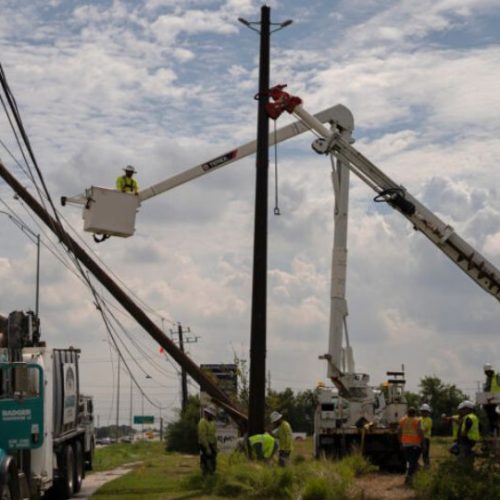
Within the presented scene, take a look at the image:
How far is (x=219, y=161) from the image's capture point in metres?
27.6

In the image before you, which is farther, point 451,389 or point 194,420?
point 451,389

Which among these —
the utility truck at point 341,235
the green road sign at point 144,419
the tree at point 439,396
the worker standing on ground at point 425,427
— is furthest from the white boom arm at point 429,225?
the green road sign at point 144,419

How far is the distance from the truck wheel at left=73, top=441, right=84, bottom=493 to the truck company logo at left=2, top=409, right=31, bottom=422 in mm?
7014

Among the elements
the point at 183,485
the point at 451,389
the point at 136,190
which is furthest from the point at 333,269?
the point at 451,389

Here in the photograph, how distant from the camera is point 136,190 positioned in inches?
1040

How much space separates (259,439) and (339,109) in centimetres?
946

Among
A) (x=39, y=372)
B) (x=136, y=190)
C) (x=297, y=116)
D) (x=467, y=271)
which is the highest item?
(x=297, y=116)

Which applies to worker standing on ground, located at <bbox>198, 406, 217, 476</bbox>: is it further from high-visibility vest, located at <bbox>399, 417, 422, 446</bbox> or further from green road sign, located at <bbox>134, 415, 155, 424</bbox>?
green road sign, located at <bbox>134, 415, 155, 424</bbox>

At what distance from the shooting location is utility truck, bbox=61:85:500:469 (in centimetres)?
2444

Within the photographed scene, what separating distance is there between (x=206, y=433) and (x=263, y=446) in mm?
1235

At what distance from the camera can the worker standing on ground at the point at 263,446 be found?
21562 millimetres

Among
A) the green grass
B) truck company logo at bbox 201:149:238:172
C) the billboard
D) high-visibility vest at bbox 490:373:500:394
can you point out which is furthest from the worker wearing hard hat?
the green grass

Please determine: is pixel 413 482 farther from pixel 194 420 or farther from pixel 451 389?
pixel 451 389

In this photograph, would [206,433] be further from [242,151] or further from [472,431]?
[242,151]
